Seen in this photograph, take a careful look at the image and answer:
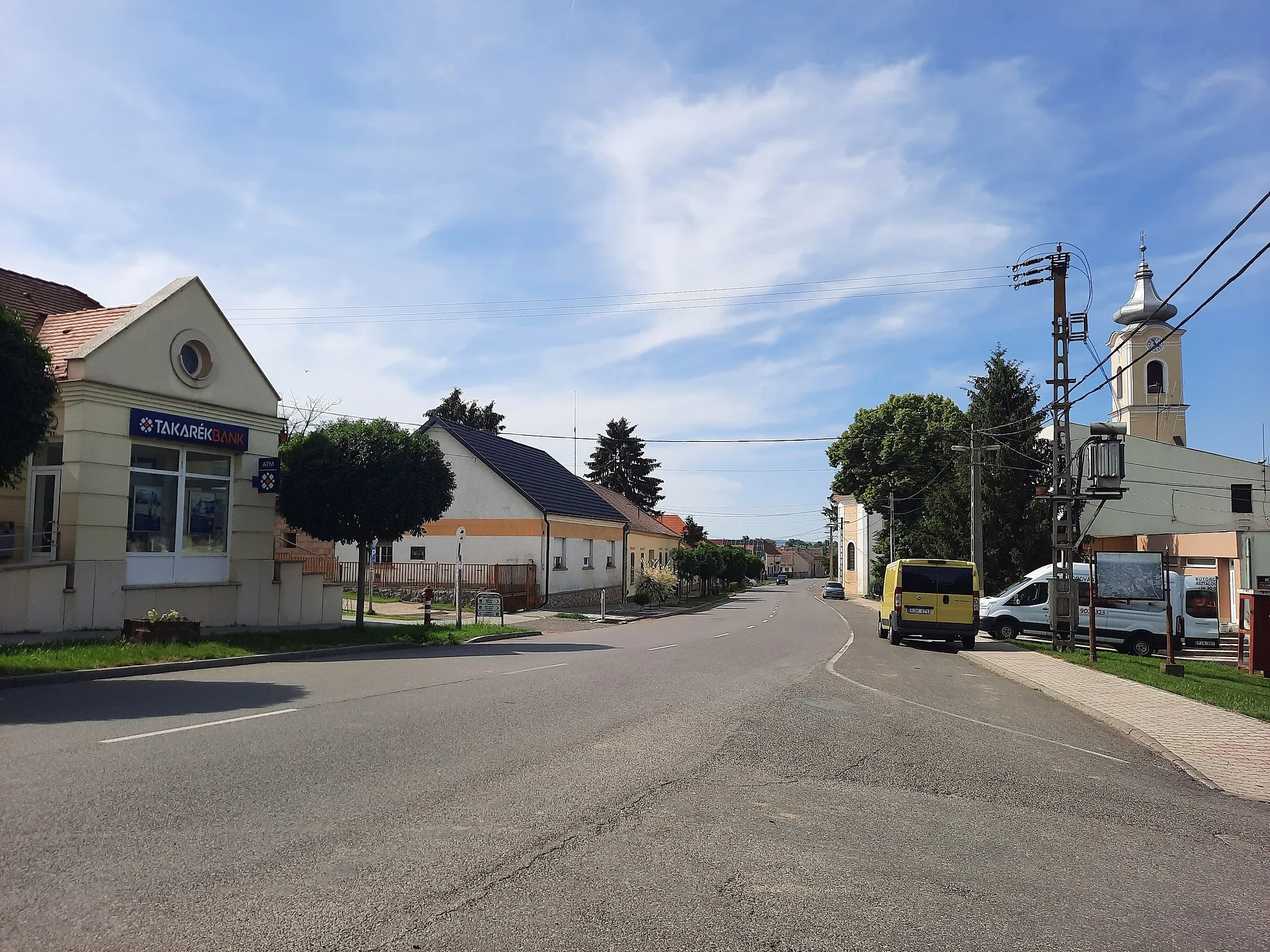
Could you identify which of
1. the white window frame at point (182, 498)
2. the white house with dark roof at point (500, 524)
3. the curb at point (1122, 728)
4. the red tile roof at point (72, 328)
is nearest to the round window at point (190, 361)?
the red tile roof at point (72, 328)

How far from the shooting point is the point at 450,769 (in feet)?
23.8

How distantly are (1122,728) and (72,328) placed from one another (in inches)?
779

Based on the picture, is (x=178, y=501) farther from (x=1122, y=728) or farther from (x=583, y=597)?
(x=583, y=597)

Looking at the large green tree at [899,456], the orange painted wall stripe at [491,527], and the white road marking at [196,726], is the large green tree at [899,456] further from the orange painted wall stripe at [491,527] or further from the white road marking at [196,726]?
the white road marking at [196,726]

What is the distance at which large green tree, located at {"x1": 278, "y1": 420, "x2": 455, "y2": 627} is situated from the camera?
68.2 feet

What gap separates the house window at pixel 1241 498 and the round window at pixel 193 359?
39330 millimetres

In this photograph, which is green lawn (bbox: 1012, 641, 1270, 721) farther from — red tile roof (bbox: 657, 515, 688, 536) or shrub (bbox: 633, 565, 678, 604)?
red tile roof (bbox: 657, 515, 688, 536)

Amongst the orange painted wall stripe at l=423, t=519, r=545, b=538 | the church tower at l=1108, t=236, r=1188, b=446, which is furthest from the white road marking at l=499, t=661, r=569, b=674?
the church tower at l=1108, t=236, r=1188, b=446

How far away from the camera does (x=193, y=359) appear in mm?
19844

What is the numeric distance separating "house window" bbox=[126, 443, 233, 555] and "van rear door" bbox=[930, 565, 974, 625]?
17.4 metres

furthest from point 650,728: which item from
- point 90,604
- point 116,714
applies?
point 90,604

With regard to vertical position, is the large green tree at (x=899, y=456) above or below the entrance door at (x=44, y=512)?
above

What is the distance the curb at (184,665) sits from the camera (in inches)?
456

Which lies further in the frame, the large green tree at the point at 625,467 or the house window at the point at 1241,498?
the large green tree at the point at 625,467
